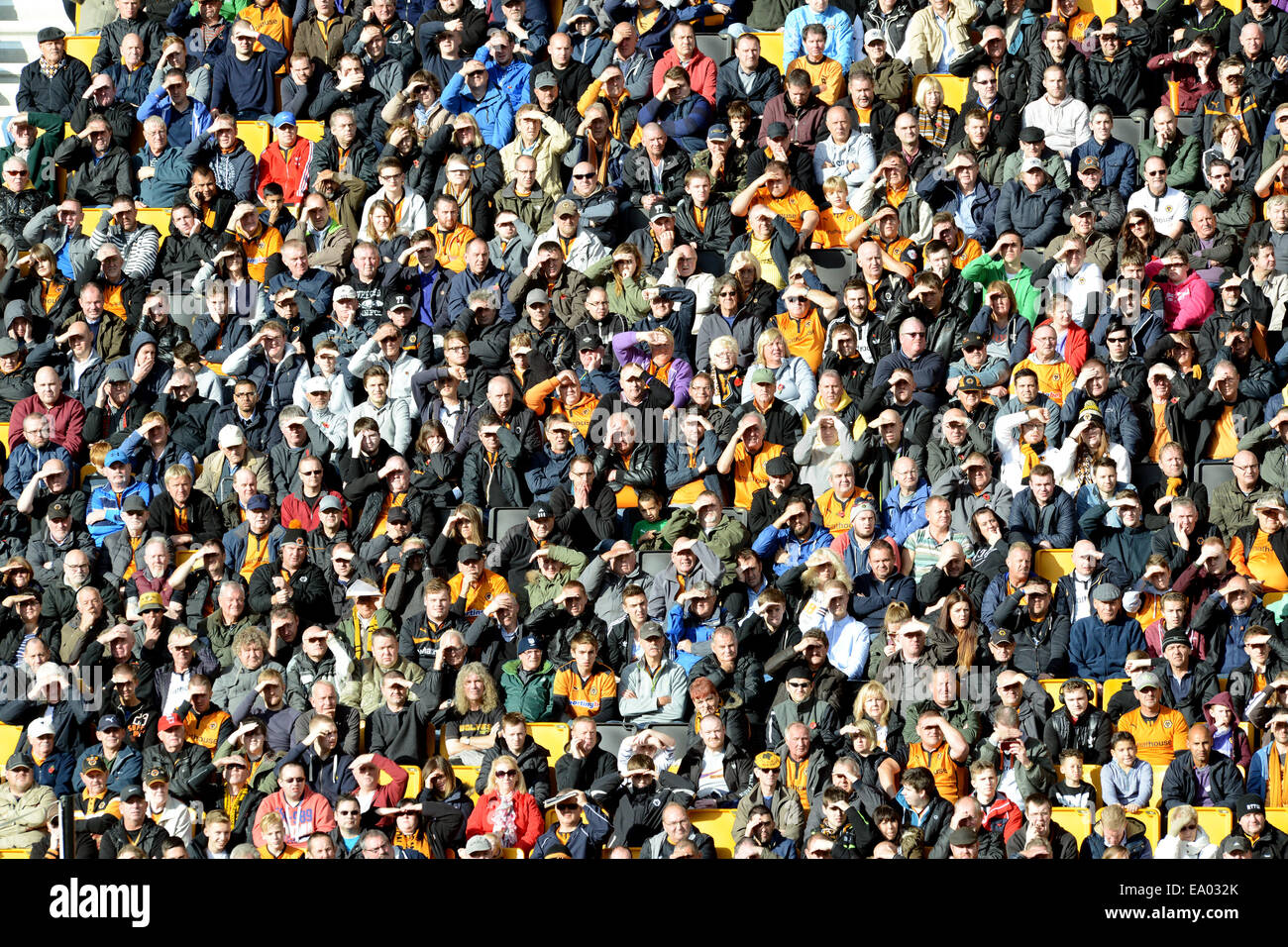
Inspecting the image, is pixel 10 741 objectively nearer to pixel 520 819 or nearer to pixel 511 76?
pixel 520 819

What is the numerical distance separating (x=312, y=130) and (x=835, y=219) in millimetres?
3955

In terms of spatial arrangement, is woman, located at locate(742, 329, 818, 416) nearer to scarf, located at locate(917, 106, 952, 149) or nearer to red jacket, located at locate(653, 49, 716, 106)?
scarf, located at locate(917, 106, 952, 149)

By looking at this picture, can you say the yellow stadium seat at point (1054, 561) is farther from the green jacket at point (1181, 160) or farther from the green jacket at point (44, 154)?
the green jacket at point (44, 154)

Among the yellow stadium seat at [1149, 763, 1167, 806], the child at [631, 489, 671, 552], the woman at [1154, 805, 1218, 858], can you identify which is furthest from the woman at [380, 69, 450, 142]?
the woman at [1154, 805, 1218, 858]

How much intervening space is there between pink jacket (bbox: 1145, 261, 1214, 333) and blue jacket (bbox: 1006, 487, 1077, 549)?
5.48 feet

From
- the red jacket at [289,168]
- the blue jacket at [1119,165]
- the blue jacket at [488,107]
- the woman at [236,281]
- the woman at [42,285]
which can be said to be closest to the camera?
the blue jacket at [1119,165]

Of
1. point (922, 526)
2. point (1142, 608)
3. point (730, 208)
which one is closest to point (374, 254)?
point (730, 208)

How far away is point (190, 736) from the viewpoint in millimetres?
12516

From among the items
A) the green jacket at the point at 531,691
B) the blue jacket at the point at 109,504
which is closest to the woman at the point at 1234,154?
the green jacket at the point at 531,691

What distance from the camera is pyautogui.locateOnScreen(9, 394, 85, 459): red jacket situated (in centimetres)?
1416

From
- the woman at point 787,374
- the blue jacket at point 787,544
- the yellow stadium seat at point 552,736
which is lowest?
the yellow stadium seat at point 552,736

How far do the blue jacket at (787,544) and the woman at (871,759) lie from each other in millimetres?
1412

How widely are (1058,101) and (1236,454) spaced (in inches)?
126

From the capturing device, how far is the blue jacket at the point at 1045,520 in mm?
12727
